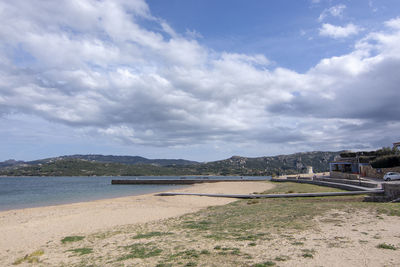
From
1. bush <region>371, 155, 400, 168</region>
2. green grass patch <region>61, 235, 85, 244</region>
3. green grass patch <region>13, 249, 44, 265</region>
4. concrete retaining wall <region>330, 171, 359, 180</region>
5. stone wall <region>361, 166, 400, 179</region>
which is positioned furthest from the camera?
bush <region>371, 155, 400, 168</region>

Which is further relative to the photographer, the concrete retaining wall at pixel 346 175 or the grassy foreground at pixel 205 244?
the concrete retaining wall at pixel 346 175

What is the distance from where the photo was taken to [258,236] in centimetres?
1041

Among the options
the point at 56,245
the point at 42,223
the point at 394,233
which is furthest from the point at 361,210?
the point at 42,223

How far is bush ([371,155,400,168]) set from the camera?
38.2m

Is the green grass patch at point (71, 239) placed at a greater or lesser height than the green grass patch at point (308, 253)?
lesser

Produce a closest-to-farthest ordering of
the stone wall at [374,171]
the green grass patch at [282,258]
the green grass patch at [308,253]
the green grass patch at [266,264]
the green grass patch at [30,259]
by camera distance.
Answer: the green grass patch at [266,264], the green grass patch at [282,258], the green grass patch at [308,253], the green grass patch at [30,259], the stone wall at [374,171]

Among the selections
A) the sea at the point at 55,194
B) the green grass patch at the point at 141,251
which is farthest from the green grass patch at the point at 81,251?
the sea at the point at 55,194

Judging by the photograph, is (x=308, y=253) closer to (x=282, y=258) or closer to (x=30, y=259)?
(x=282, y=258)

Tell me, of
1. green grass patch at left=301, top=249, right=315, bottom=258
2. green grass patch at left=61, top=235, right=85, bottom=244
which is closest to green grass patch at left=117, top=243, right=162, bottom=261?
green grass patch at left=61, top=235, right=85, bottom=244

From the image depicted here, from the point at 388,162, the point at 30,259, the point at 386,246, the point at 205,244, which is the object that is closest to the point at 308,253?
the point at 386,246

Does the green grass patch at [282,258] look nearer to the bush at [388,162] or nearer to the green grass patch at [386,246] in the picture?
the green grass patch at [386,246]

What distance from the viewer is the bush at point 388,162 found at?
38250mm

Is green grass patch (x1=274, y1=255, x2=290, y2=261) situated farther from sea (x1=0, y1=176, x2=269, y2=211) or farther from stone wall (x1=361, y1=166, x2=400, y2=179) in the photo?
stone wall (x1=361, y1=166, x2=400, y2=179)

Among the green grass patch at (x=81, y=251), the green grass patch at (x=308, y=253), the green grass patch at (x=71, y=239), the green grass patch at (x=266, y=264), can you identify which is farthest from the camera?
the green grass patch at (x=71, y=239)
